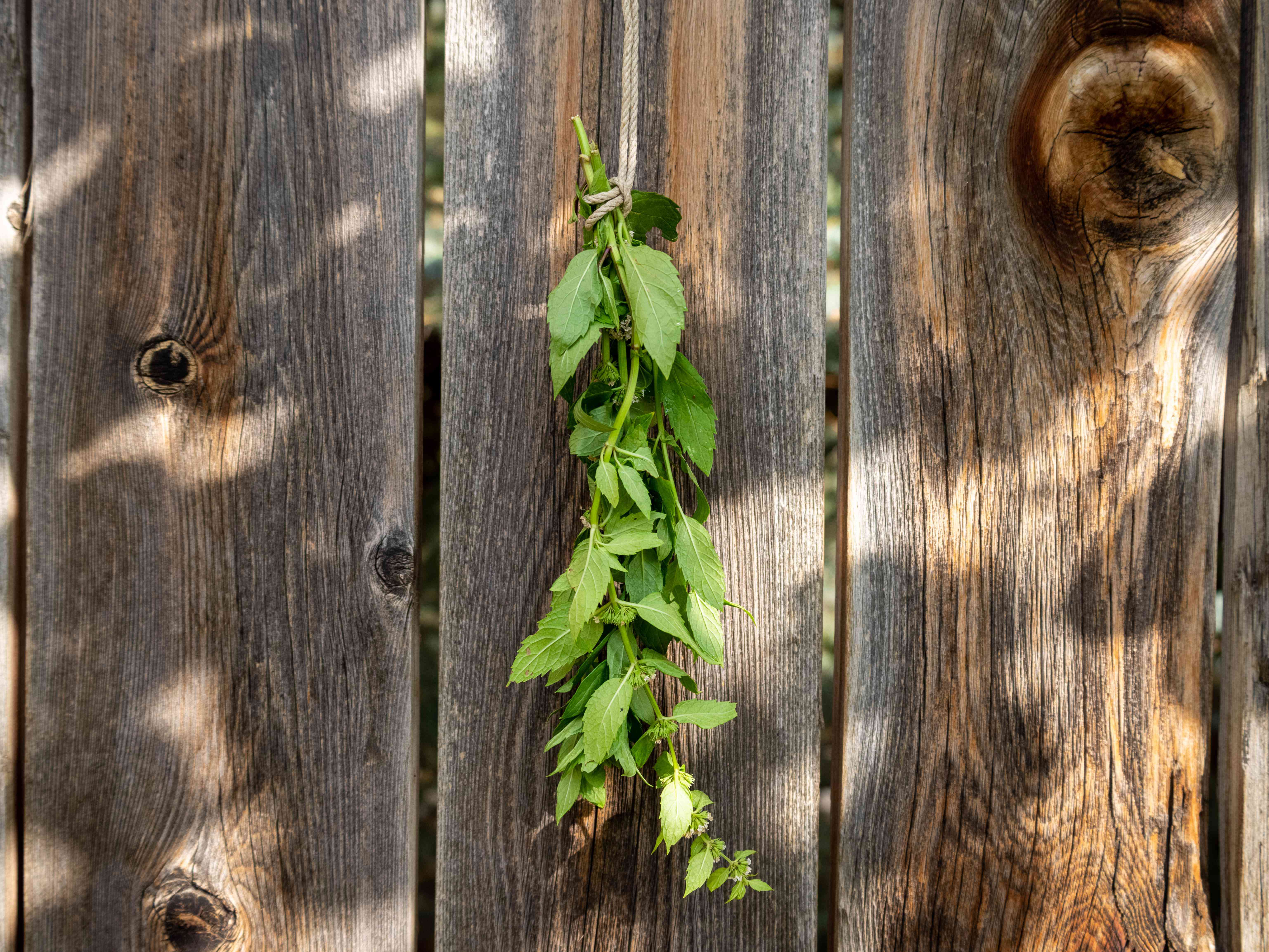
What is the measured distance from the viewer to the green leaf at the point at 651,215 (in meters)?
0.89

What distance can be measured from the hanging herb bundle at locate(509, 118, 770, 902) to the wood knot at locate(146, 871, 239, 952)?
508 millimetres

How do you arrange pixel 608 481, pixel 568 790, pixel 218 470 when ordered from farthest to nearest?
pixel 218 470, pixel 568 790, pixel 608 481

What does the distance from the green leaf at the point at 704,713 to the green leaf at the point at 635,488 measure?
21 centimetres

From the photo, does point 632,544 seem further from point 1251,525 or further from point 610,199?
point 1251,525

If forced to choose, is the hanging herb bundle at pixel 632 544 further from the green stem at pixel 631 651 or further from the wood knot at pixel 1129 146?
the wood knot at pixel 1129 146

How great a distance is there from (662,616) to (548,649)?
0.45 ft

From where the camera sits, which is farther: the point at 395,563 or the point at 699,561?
the point at 395,563

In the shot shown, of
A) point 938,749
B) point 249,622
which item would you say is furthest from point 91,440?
point 938,749

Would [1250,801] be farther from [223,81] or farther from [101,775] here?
[223,81]

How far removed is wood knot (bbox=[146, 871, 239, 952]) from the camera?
40.0 inches

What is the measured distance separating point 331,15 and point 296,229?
296mm

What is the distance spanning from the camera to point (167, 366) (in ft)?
3.33

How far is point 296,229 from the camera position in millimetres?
1022

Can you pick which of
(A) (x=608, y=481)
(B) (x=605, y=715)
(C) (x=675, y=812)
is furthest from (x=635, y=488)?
(C) (x=675, y=812)
